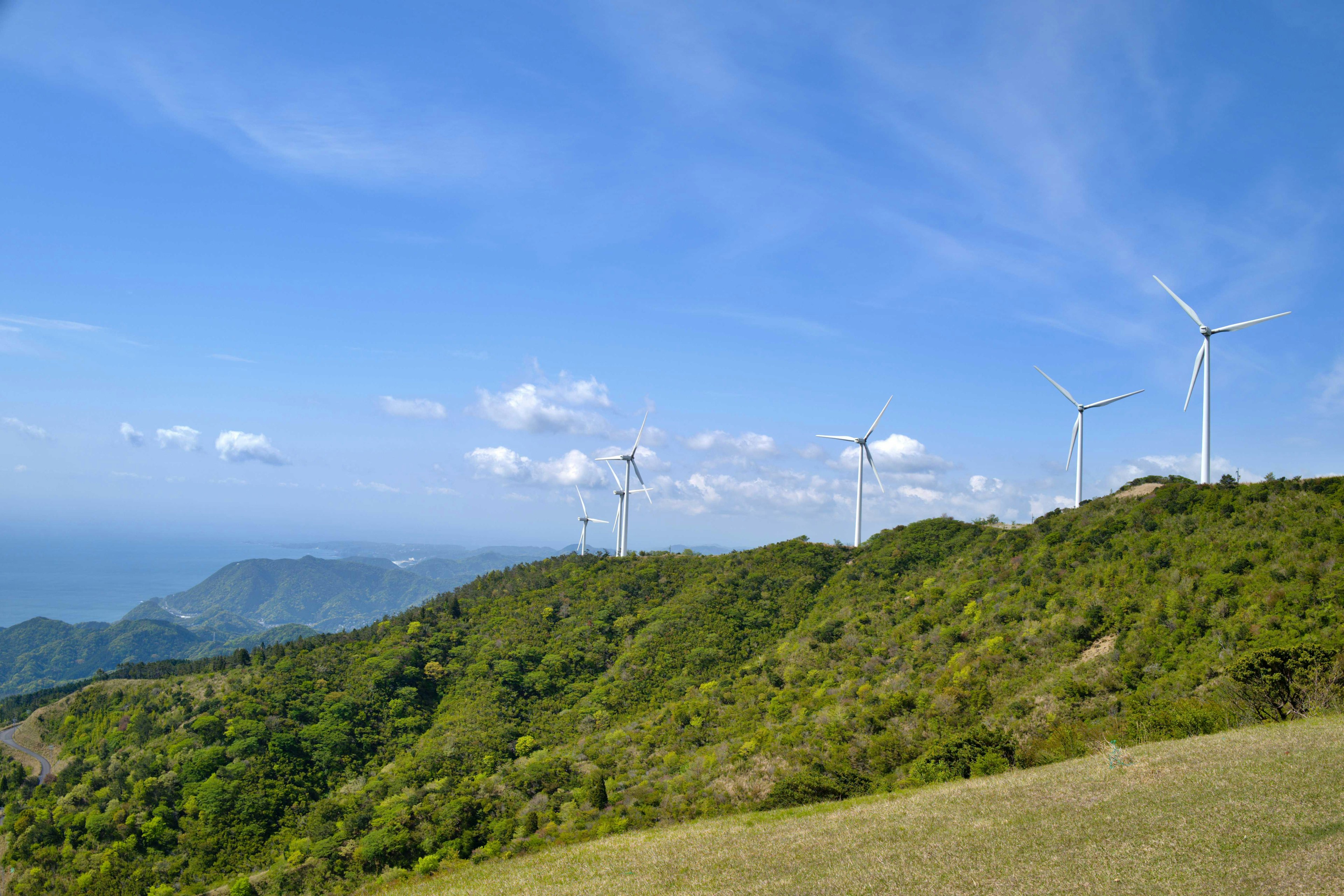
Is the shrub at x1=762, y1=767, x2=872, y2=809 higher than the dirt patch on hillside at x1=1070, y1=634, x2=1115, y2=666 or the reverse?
the reverse

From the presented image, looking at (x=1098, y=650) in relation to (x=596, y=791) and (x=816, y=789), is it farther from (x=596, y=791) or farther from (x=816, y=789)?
(x=596, y=791)

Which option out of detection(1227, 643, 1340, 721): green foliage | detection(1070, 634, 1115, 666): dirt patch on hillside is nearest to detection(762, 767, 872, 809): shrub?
detection(1070, 634, 1115, 666): dirt patch on hillside

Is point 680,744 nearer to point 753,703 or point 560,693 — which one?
point 753,703

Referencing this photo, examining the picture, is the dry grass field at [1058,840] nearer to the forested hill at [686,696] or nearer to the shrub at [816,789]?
the shrub at [816,789]

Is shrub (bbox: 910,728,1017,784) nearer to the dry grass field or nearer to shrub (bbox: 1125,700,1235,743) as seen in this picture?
the dry grass field

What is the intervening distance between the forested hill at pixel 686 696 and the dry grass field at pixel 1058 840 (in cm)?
749

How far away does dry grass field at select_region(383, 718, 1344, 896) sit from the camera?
48.6 ft

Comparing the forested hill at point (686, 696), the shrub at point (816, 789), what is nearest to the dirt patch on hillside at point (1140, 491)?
the forested hill at point (686, 696)

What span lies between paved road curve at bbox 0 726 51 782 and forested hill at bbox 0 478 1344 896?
124 inches

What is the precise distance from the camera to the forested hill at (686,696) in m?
37.0

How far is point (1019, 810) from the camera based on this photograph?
68.3 ft

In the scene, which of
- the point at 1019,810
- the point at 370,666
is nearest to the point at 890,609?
the point at 1019,810

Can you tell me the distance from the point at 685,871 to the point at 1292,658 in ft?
83.6

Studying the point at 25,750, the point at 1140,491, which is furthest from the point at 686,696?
the point at 25,750
